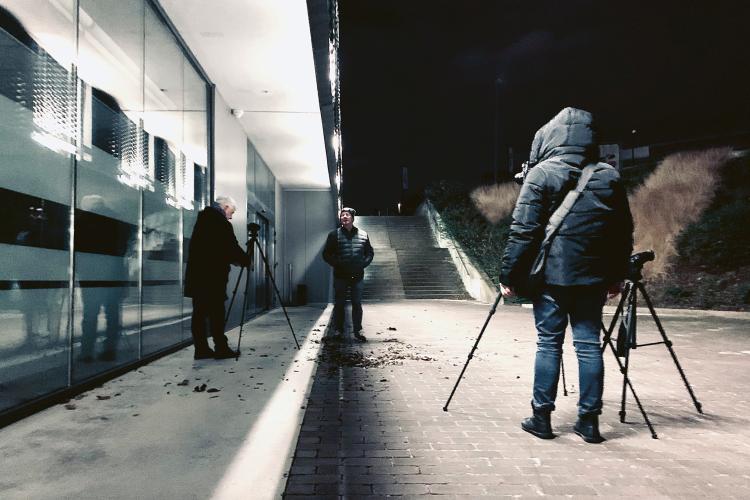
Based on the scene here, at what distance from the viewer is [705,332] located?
8.86m

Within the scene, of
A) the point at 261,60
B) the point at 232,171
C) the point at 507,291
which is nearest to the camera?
the point at 507,291

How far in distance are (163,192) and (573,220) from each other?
16.8 ft

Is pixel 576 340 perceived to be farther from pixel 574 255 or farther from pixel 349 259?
pixel 349 259

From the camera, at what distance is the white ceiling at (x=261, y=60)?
6488 mm

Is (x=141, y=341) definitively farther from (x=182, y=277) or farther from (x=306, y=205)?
(x=306, y=205)

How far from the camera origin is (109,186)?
5.02 meters

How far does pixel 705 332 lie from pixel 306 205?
43.7 ft

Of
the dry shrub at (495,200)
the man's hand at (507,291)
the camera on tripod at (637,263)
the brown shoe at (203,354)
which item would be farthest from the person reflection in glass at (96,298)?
the dry shrub at (495,200)

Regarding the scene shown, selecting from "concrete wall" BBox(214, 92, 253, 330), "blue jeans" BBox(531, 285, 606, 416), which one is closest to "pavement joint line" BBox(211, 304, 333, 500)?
"blue jeans" BBox(531, 285, 606, 416)

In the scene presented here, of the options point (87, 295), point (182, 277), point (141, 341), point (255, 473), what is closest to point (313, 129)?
point (182, 277)

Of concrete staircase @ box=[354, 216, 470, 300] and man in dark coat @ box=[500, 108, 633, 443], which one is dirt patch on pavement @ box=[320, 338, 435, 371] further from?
concrete staircase @ box=[354, 216, 470, 300]

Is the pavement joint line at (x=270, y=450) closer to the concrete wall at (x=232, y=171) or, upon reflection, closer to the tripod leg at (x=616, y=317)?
the tripod leg at (x=616, y=317)

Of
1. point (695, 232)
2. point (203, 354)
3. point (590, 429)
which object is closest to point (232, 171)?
point (203, 354)

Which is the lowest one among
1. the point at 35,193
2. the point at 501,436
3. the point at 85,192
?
the point at 501,436
